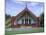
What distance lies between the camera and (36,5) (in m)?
0.87

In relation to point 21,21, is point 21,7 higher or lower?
higher

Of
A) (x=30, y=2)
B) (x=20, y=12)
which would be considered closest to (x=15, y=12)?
(x=20, y=12)

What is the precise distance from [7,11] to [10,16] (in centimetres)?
5

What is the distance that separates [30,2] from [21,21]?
0.17 m
